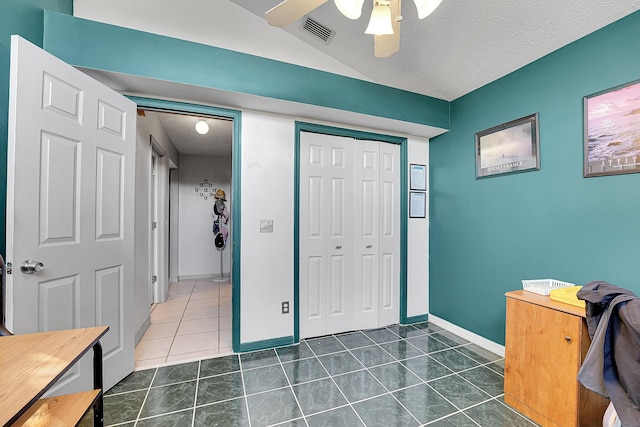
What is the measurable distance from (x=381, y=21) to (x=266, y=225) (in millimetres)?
1758

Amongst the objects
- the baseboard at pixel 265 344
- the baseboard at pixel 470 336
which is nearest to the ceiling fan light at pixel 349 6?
the baseboard at pixel 265 344

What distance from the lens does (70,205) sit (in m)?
1.59

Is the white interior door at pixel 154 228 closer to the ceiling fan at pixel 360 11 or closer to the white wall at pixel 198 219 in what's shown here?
the white wall at pixel 198 219

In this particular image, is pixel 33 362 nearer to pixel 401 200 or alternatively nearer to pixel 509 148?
pixel 401 200

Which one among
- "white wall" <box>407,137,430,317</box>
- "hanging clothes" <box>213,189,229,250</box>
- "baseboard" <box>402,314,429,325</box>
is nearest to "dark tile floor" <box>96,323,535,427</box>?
"baseboard" <box>402,314,429,325</box>

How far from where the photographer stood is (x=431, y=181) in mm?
3137

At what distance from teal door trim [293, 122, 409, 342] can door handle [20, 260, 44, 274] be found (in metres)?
1.69

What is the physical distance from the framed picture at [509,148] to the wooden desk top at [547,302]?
1000mm

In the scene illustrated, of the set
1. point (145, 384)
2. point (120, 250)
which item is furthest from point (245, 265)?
point (145, 384)

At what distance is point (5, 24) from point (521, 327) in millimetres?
3500

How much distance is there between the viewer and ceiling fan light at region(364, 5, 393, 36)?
1.24 meters

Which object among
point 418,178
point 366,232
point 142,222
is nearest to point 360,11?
point 366,232

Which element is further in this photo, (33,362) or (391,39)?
(391,39)

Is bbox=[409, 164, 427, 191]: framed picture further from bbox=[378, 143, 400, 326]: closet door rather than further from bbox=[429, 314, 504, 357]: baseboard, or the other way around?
bbox=[429, 314, 504, 357]: baseboard
